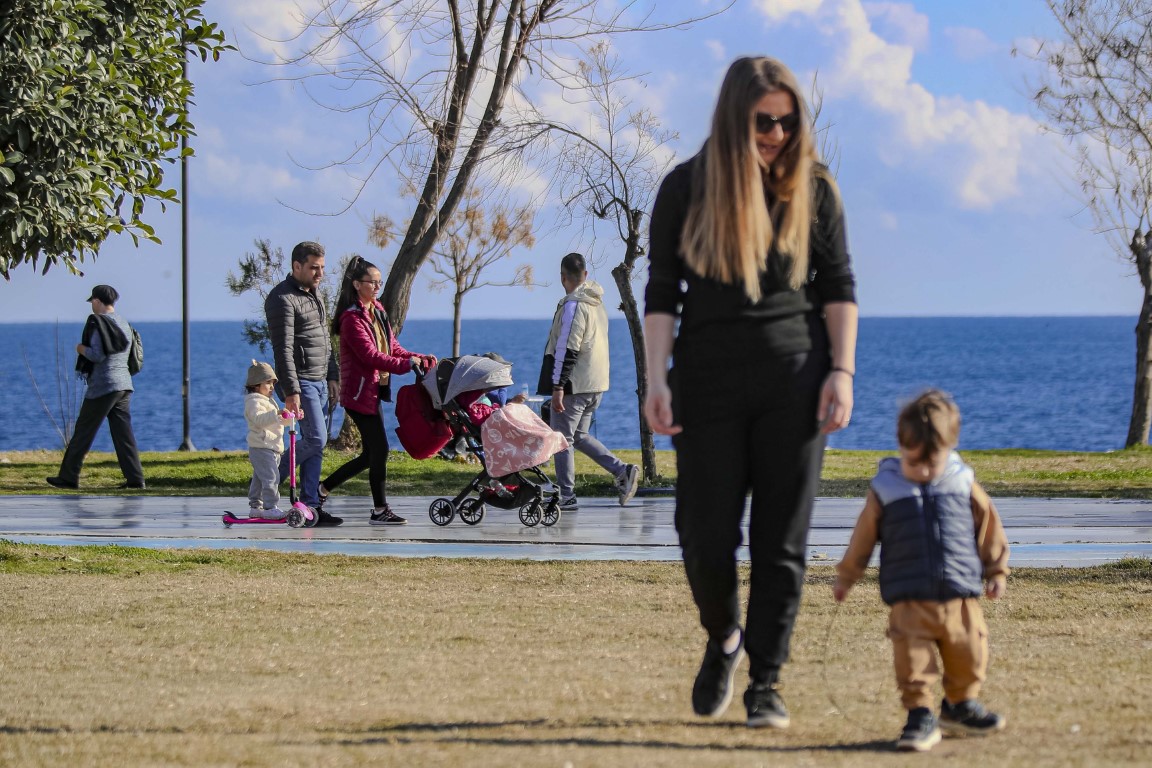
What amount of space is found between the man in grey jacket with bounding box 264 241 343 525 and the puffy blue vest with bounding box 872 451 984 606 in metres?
6.68

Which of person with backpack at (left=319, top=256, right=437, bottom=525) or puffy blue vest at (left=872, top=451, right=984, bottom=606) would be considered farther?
person with backpack at (left=319, top=256, right=437, bottom=525)

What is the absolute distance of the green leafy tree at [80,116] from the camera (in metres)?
7.43

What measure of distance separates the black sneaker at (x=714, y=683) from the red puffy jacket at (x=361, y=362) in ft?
20.5

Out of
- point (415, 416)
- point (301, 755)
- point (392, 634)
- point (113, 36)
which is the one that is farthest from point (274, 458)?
point (301, 755)

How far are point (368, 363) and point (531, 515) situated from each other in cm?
169

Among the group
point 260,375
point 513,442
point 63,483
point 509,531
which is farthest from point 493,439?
point 63,483

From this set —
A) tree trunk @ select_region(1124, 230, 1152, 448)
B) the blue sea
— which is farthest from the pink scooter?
tree trunk @ select_region(1124, 230, 1152, 448)

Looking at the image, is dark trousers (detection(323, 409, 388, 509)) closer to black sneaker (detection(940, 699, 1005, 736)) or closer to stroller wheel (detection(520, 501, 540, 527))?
stroller wheel (detection(520, 501, 540, 527))

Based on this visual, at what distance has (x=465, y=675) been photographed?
539 centimetres

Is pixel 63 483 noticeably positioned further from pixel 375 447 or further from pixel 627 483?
pixel 627 483

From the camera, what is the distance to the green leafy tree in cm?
743

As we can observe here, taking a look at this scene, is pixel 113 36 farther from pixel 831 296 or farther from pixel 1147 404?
pixel 1147 404

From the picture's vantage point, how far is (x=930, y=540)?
4129mm

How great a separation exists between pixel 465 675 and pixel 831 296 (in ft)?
6.97
